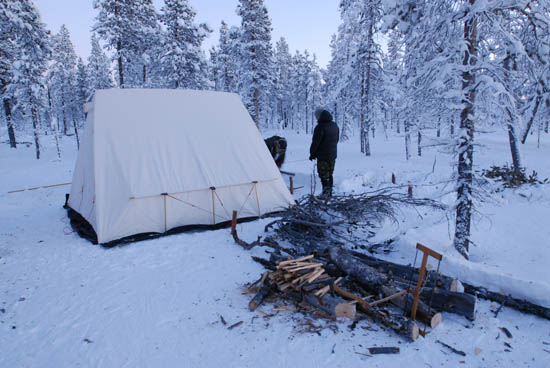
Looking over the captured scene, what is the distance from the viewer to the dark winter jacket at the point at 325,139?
24.0 feet

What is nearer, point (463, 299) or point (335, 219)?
point (463, 299)

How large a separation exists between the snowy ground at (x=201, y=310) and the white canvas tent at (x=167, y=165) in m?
0.64

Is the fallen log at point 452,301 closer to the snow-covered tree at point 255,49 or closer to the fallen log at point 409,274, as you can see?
the fallen log at point 409,274

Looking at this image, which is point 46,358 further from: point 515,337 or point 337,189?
point 337,189

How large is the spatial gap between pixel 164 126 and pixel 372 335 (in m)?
6.23

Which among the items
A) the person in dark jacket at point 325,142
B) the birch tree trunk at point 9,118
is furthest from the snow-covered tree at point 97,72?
the person in dark jacket at point 325,142

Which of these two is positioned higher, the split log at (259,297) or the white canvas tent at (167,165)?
the white canvas tent at (167,165)

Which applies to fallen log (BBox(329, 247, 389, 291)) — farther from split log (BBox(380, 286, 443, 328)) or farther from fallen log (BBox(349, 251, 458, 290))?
fallen log (BBox(349, 251, 458, 290))

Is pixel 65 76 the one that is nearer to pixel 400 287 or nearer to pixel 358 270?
pixel 358 270

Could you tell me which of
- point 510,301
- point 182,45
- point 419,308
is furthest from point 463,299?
point 182,45

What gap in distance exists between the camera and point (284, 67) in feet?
162

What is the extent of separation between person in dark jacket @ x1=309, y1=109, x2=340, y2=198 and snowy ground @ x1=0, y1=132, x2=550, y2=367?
209cm

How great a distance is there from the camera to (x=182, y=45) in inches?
801

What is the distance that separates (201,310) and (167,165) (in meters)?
3.94
